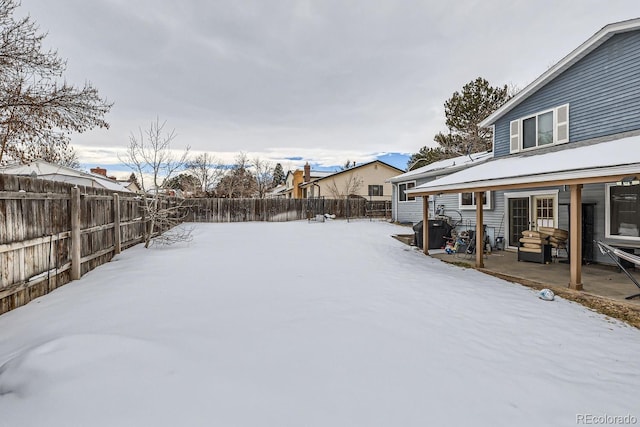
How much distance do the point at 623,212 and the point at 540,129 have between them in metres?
3.31

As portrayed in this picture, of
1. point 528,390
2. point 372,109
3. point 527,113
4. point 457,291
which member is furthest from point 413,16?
point 528,390

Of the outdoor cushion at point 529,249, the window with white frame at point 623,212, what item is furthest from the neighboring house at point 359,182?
the window with white frame at point 623,212

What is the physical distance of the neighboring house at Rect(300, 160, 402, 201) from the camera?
28984 mm

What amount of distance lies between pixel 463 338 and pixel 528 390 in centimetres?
97

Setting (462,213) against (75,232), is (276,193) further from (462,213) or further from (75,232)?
(75,232)

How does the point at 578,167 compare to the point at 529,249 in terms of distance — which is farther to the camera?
the point at 529,249

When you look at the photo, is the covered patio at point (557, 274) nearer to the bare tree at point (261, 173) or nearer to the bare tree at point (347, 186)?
Result: the bare tree at point (347, 186)

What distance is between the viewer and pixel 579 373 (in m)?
2.90

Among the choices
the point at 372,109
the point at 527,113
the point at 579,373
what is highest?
the point at 372,109

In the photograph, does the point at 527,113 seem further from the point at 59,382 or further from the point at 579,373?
the point at 59,382

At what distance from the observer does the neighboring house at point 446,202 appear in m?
11.0

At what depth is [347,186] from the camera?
28734 mm

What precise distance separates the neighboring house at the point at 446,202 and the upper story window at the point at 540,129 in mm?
1548

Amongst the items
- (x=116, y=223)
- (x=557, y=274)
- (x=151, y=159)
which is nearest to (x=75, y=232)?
(x=116, y=223)
